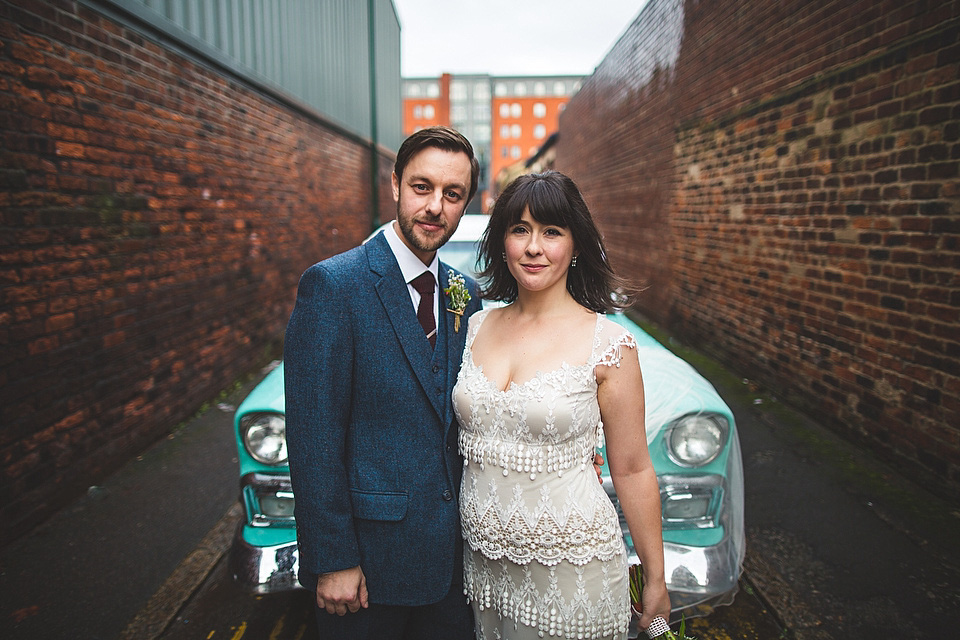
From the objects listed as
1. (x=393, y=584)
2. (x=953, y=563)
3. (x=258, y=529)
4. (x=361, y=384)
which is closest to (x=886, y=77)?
(x=953, y=563)

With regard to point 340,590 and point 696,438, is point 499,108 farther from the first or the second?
point 340,590

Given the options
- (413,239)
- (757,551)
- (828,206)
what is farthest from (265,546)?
(828,206)

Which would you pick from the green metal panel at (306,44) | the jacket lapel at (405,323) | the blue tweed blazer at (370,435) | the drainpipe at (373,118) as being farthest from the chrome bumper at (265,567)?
the drainpipe at (373,118)

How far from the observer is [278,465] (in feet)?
7.19

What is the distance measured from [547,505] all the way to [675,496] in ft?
3.04

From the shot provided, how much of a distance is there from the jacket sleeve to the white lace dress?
13.6 inches

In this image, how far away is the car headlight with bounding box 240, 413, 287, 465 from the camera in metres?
2.19

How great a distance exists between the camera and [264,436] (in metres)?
2.21

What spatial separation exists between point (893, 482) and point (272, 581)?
141 inches

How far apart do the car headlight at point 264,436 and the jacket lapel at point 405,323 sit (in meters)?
0.98

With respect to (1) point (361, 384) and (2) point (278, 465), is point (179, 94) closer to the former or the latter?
(2) point (278, 465)

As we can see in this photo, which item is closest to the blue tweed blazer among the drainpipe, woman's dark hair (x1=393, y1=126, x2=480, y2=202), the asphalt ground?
woman's dark hair (x1=393, y1=126, x2=480, y2=202)

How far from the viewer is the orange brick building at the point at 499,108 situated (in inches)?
2325

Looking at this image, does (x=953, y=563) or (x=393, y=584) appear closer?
(x=393, y=584)
